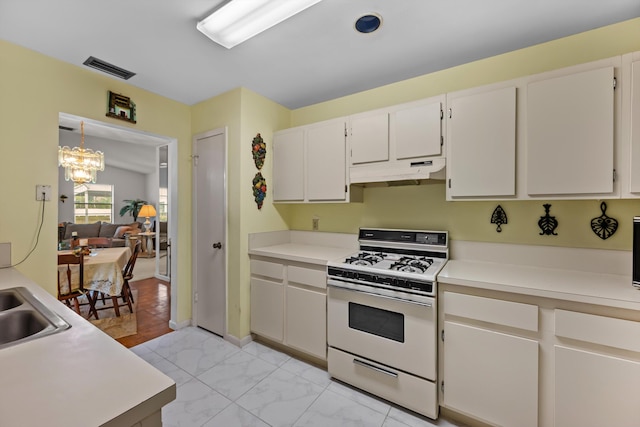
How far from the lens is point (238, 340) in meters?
2.61

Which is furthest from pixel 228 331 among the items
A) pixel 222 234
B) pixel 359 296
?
pixel 359 296

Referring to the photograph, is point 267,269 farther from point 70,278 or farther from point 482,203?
point 70,278

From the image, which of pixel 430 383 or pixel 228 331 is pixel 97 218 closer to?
pixel 228 331

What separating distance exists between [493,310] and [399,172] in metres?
1.08

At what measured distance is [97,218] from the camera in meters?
8.51

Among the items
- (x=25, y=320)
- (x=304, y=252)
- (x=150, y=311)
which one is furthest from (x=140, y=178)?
(x=25, y=320)

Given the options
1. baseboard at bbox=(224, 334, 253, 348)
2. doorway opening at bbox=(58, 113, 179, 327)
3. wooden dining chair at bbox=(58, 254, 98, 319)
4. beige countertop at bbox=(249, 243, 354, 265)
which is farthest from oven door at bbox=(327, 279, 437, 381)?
wooden dining chair at bbox=(58, 254, 98, 319)

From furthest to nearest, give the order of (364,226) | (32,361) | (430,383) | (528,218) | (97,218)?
(97,218) → (364,226) → (528,218) → (430,383) → (32,361)

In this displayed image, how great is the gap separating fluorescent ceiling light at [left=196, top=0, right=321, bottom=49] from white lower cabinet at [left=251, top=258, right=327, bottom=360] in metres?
1.70

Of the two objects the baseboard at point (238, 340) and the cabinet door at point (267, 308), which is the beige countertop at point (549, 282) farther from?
the baseboard at point (238, 340)

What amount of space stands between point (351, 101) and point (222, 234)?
1.85 m

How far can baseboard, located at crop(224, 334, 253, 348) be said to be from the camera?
8.52ft

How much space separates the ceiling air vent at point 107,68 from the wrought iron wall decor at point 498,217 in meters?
3.13

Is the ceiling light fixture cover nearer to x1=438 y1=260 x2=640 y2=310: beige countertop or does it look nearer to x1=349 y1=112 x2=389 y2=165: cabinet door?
x1=349 y1=112 x2=389 y2=165: cabinet door
